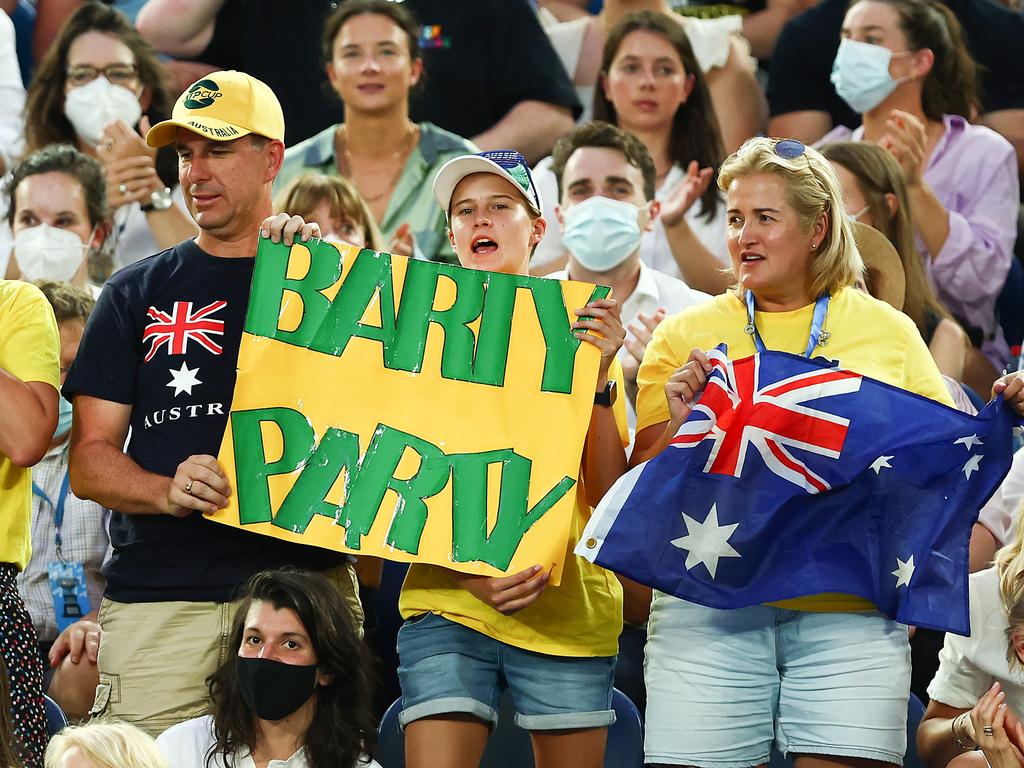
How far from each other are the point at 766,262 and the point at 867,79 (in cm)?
302

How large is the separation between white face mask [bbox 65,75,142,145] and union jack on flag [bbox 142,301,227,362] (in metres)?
2.84

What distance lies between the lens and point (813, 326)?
3.84 meters

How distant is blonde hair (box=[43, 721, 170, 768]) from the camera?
3457 mm

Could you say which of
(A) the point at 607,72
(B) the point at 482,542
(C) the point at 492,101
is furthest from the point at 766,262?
(C) the point at 492,101

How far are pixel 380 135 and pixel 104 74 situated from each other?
3.83 feet

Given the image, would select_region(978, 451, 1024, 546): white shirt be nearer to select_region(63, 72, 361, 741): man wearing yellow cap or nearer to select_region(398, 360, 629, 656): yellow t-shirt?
select_region(398, 360, 629, 656): yellow t-shirt

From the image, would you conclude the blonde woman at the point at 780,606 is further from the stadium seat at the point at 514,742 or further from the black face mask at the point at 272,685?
the black face mask at the point at 272,685

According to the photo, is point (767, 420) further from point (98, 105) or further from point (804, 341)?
point (98, 105)

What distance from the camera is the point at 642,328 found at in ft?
16.0

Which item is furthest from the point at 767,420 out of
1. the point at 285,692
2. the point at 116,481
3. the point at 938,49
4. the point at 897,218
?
the point at 938,49

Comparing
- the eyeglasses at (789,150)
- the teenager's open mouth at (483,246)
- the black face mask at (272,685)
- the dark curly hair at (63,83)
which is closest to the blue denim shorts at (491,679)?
the black face mask at (272,685)

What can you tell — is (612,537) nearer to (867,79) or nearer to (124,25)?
(867,79)

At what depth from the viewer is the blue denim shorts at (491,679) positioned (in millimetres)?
3771

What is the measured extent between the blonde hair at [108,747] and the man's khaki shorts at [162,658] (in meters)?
0.36
